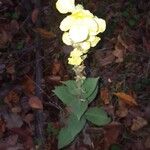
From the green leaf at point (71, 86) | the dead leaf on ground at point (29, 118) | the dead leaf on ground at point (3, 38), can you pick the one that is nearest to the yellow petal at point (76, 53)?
the green leaf at point (71, 86)

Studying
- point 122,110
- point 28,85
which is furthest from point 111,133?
point 28,85

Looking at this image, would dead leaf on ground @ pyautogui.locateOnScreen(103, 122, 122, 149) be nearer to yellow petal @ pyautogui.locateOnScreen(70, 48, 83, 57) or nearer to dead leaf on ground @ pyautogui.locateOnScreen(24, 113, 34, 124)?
dead leaf on ground @ pyautogui.locateOnScreen(24, 113, 34, 124)

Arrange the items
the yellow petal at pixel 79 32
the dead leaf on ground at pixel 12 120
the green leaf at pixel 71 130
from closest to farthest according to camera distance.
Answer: the yellow petal at pixel 79 32
the green leaf at pixel 71 130
the dead leaf on ground at pixel 12 120

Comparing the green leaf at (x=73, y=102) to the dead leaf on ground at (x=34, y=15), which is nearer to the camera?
the green leaf at (x=73, y=102)

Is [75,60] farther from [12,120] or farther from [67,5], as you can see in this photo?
[12,120]

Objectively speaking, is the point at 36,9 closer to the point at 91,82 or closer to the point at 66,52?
the point at 66,52

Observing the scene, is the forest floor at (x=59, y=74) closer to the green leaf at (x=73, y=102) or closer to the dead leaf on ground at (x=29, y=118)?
the dead leaf on ground at (x=29, y=118)

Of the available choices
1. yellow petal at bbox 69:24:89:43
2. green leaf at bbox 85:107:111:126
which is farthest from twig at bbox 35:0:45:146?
yellow petal at bbox 69:24:89:43
